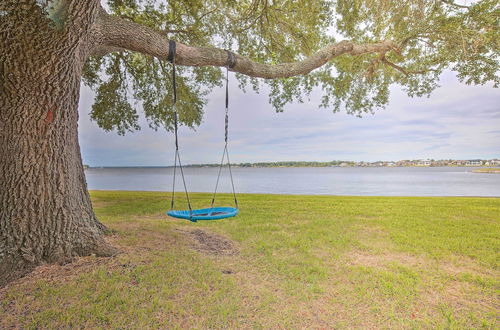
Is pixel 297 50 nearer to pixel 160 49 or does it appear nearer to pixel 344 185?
pixel 160 49

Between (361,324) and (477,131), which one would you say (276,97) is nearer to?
(361,324)

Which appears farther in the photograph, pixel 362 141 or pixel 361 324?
pixel 362 141

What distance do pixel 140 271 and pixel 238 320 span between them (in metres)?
1.29

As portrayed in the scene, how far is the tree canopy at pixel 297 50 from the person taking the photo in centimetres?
530

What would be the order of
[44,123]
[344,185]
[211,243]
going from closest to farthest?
[44,123]
[211,243]
[344,185]

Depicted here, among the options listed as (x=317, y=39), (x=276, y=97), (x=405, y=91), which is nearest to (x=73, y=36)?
(x=276, y=97)

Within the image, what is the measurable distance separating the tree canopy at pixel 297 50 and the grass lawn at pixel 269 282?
3.72 metres

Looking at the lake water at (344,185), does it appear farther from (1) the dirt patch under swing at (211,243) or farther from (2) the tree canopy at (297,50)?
(1) the dirt patch under swing at (211,243)

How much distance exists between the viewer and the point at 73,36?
2109 mm

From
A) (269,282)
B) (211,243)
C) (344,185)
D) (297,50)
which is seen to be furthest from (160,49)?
(344,185)

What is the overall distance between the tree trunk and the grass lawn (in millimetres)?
267

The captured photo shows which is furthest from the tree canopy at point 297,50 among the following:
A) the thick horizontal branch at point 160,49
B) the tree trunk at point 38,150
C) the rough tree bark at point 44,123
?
the tree trunk at point 38,150

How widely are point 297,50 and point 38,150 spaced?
6.10 meters

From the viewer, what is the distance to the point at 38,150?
2.55 m
